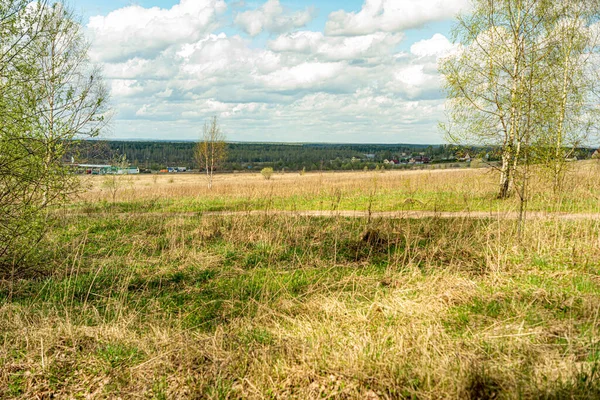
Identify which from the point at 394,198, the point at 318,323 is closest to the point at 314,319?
the point at 318,323

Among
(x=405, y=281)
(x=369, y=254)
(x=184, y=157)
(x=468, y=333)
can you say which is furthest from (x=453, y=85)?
(x=184, y=157)

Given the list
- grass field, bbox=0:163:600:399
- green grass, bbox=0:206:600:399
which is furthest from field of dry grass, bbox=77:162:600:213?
green grass, bbox=0:206:600:399

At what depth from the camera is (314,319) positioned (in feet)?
18.6

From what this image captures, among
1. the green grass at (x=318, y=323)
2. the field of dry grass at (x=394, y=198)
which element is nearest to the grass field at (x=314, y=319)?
the green grass at (x=318, y=323)

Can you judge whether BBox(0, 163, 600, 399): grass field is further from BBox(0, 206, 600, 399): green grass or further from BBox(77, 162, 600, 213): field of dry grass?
BBox(77, 162, 600, 213): field of dry grass

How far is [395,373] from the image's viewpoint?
4.08 metres

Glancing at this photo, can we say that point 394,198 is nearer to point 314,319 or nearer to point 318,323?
point 314,319

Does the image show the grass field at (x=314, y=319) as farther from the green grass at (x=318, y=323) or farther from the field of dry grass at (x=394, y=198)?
the field of dry grass at (x=394, y=198)

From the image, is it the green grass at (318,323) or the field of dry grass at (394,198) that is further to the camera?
the field of dry grass at (394,198)

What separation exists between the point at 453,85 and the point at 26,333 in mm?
16347

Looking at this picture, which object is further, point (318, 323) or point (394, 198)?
point (394, 198)

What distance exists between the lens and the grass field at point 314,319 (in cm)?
407

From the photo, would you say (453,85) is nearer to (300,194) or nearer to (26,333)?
(300,194)

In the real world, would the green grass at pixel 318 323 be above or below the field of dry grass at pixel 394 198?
below
